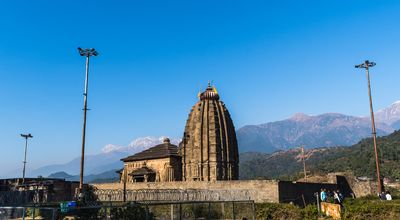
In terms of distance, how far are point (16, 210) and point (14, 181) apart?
113 ft

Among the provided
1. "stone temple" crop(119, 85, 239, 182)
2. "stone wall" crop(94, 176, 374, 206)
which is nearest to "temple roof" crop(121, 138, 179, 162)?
"stone temple" crop(119, 85, 239, 182)

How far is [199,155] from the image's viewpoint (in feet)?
181

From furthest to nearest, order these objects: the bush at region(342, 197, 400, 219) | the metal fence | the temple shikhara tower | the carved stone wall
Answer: the carved stone wall, the temple shikhara tower, the bush at region(342, 197, 400, 219), the metal fence

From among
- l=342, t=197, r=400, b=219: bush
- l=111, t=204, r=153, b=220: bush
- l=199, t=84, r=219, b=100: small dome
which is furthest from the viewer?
l=199, t=84, r=219, b=100: small dome

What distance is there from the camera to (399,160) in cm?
10800

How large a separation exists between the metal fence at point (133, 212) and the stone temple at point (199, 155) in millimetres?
19429

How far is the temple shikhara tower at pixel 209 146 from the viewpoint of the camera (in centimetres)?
5478

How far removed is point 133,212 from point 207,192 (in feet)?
40.2

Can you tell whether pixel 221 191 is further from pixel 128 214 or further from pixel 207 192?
pixel 128 214

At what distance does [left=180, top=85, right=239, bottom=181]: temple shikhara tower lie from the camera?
54.8m

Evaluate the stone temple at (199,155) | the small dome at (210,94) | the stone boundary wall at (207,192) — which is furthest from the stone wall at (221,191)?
the small dome at (210,94)

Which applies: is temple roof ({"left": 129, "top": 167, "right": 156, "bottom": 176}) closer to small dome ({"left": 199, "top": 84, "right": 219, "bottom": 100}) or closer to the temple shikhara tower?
the temple shikhara tower

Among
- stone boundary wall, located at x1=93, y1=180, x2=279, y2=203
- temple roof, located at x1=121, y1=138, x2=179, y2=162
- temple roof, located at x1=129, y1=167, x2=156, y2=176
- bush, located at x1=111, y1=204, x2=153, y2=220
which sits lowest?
bush, located at x1=111, y1=204, x2=153, y2=220

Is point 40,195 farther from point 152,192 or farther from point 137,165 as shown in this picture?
point 137,165
